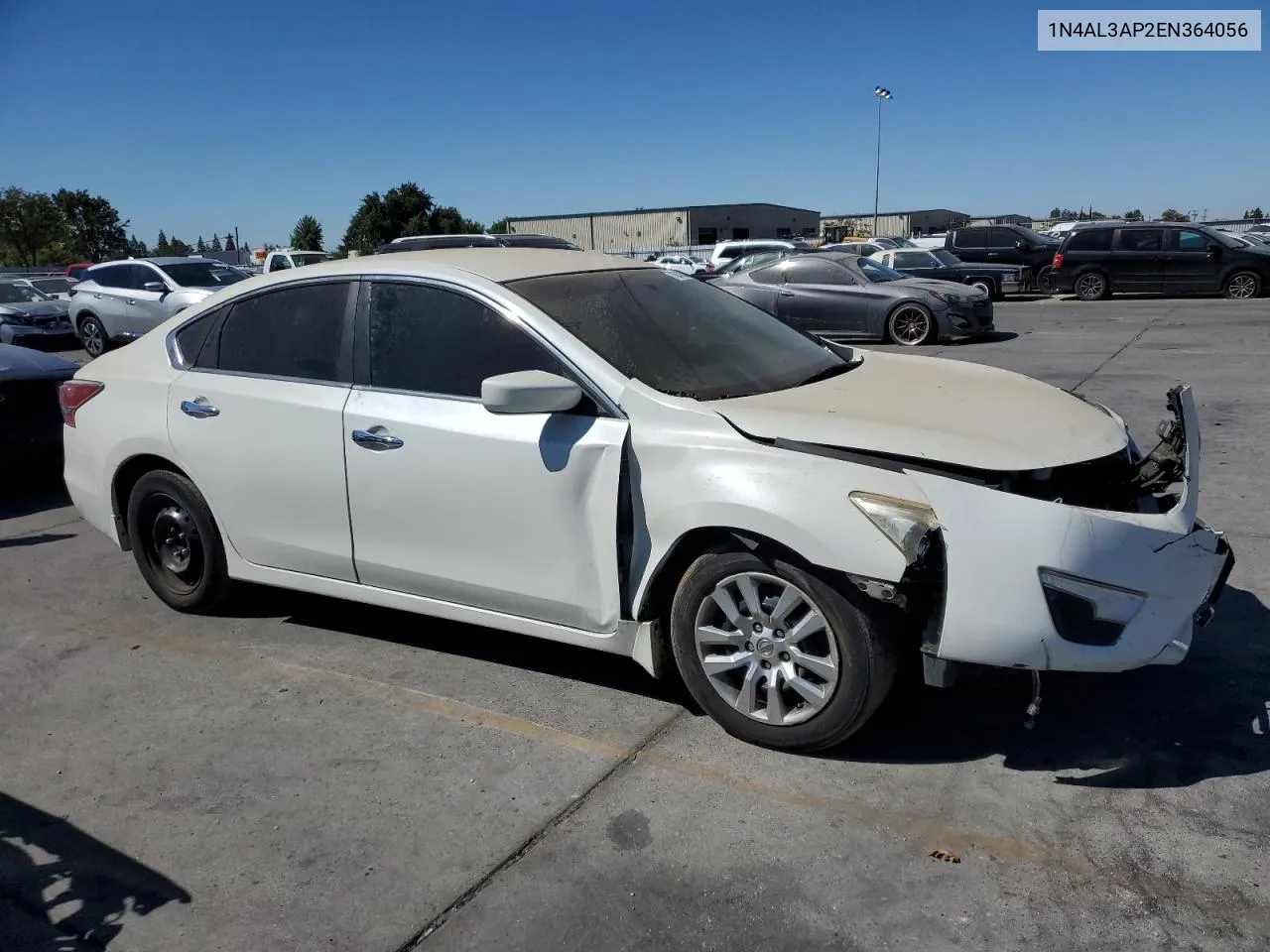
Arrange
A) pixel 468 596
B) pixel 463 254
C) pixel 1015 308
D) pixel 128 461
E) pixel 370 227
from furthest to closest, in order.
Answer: pixel 370 227
pixel 1015 308
pixel 128 461
pixel 463 254
pixel 468 596

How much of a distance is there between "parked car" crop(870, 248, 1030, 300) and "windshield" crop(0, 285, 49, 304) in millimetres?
16665

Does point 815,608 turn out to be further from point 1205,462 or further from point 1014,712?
point 1205,462

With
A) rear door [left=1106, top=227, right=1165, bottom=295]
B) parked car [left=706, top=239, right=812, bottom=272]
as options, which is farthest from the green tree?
rear door [left=1106, top=227, right=1165, bottom=295]

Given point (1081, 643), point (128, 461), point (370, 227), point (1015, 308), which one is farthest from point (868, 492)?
point (370, 227)

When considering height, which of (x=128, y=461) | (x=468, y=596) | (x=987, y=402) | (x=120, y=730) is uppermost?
(x=987, y=402)

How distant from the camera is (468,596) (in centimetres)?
401

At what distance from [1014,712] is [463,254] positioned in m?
2.89

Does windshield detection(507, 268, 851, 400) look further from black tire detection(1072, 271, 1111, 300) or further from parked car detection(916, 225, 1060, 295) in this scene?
parked car detection(916, 225, 1060, 295)

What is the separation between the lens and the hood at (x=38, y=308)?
1952 centimetres

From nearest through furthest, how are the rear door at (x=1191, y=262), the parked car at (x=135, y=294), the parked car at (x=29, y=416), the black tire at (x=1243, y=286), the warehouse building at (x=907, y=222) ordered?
the parked car at (x=29, y=416) → the parked car at (x=135, y=294) → the black tire at (x=1243, y=286) → the rear door at (x=1191, y=262) → the warehouse building at (x=907, y=222)

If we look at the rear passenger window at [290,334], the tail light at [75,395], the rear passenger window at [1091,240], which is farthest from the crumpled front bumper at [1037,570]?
the rear passenger window at [1091,240]

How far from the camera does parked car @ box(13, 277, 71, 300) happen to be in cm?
2103

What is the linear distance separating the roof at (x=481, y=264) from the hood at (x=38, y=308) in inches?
698

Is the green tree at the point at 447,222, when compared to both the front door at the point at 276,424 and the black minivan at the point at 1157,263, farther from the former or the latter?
the front door at the point at 276,424
